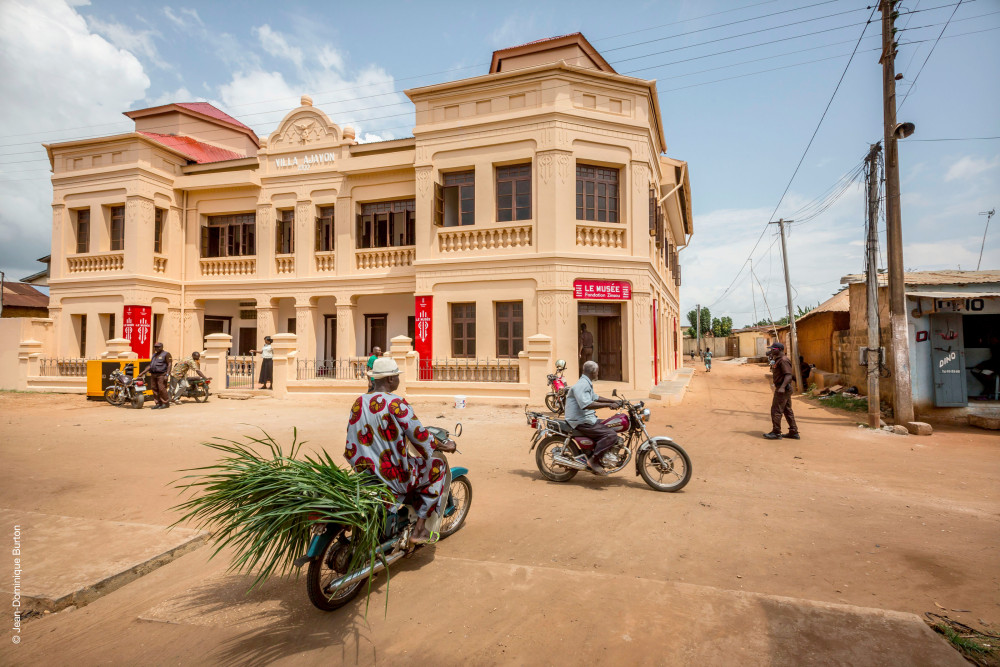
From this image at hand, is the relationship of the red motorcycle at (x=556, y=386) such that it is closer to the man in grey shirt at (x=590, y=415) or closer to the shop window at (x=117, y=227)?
the man in grey shirt at (x=590, y=415)

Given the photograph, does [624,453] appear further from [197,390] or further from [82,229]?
[82,229]

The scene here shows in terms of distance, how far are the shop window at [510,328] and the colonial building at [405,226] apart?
1.6 inches

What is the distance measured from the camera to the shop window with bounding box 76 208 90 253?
17938 mm

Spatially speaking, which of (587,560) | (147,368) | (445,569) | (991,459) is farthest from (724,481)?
(147,368)

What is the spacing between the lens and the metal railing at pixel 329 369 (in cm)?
1439

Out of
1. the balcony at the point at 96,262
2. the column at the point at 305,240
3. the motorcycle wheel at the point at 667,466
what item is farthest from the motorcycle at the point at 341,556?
the balcony at the point at 96,262

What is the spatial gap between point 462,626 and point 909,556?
3703 mm

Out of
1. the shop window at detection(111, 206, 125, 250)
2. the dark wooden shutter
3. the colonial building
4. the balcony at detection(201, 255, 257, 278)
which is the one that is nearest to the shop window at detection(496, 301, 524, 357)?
the colonial building

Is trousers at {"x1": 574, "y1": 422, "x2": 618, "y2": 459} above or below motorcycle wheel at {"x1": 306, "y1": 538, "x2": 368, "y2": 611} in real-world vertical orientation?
above

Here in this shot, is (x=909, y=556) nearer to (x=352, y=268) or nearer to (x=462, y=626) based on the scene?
(x=462, y=626)

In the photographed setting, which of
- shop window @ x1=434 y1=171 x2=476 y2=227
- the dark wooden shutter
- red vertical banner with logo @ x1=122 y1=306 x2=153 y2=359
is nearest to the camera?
the dark wooden shutter

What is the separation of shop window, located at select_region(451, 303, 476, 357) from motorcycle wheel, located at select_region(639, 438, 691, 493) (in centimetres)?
892

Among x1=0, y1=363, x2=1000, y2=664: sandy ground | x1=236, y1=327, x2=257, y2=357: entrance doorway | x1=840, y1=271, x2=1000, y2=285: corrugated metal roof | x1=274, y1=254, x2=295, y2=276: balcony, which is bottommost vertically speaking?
x1=0, y1=363, x2=1000, y2=664: sandy ground

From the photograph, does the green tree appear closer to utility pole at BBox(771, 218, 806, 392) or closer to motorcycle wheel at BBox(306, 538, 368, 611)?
utility pole at BBox(771, 218, 806, 392)
